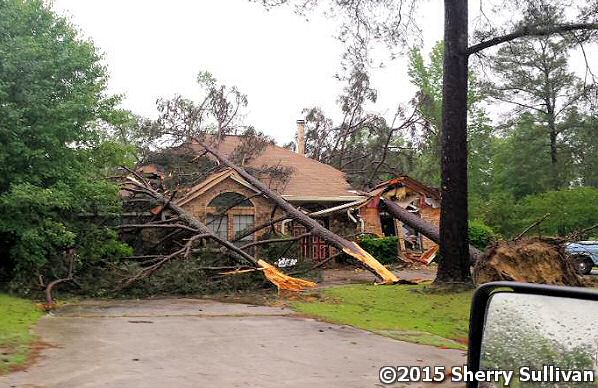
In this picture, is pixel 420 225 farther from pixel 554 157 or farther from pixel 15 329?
pixel 554 157

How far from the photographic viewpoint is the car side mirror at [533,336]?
1916 millimetres

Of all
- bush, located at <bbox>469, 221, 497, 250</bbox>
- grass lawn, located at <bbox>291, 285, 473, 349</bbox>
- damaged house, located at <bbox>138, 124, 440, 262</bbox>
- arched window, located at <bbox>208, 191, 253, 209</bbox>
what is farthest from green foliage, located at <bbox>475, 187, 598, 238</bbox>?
grass lawn, located at <bbox>291, 285, 473, 349</bbox>

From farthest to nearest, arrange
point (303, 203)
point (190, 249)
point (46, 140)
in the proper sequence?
point (303, 203) → point (190, 249) → point (46, 140)

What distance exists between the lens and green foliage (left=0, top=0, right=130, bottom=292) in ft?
41.0

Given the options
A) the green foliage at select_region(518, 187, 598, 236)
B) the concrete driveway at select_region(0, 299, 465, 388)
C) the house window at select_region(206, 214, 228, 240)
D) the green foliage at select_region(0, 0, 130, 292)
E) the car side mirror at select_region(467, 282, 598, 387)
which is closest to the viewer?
the car side mirror at select_region(467, 282, 598, 387)

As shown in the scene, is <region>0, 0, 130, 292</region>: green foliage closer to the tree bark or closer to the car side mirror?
the tree bark

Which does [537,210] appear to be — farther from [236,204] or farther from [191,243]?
[191,243]

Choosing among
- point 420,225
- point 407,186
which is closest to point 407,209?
point 407,186

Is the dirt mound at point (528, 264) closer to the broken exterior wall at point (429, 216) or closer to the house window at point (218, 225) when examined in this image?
the house window at point (218, 225)

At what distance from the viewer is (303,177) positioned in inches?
983

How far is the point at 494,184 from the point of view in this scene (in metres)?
45.7

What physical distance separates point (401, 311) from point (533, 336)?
9.91 metres

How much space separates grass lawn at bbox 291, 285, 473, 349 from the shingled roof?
781 centimetres

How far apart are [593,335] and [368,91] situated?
34027 millimetres
